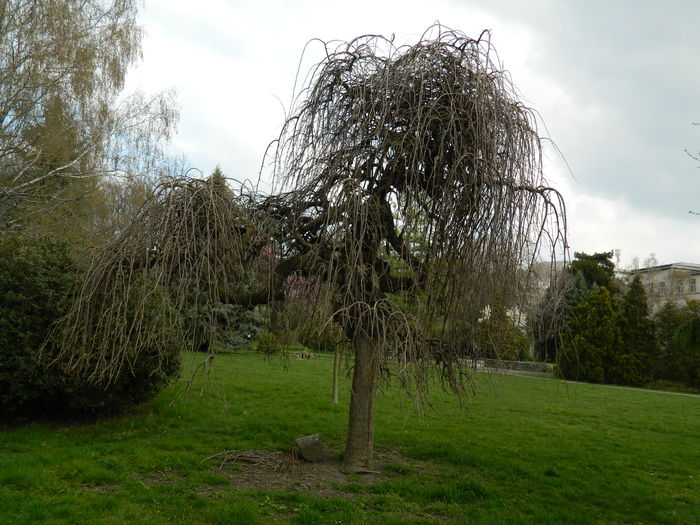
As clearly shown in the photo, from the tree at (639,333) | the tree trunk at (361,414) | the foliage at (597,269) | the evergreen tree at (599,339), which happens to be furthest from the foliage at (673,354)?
the tree trunk at (361,414)

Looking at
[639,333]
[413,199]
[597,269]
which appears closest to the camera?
[413,199]

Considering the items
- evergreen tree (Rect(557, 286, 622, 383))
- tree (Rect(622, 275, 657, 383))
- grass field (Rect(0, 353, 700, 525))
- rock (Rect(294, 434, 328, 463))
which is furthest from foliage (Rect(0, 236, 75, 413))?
tree (Rect(622, 275, 657, 383))

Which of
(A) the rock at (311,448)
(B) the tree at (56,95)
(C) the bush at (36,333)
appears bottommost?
(A) the rock at (311,448)

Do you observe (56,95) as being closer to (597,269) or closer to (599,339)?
(599,339)

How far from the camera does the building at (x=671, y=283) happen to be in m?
41.9

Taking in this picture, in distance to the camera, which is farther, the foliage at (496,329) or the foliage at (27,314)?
the foliage at (27,314)

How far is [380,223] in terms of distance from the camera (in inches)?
215

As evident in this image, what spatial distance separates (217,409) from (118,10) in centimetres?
1123

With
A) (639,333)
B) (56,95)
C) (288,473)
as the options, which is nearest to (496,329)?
(288,473)

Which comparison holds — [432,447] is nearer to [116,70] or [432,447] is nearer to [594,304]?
[116,70]

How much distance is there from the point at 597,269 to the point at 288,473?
31746mm

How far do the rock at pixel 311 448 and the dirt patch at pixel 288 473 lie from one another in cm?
7

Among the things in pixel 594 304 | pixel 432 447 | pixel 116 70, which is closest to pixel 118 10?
pixel 116 70

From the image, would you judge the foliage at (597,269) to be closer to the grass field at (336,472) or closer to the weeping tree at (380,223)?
the grass field at (336,472)
